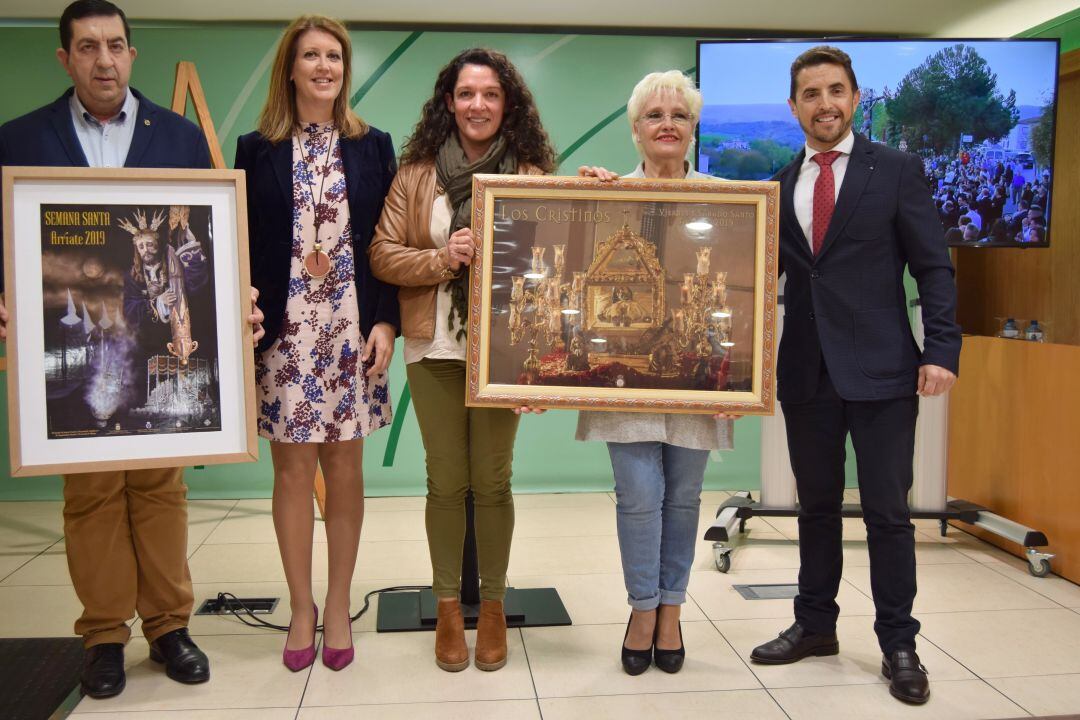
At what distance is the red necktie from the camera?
2.60m

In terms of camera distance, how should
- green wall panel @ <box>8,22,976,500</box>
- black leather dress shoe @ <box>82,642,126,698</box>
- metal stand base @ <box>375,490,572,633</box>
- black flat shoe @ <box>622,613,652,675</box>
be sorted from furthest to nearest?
green wall panel @ <box>8,22,976,500</box> < metal stand base @ <box>375,490,572,633</box> < black flat shoe @ <box>622,613,652,675</box> < black leather dress shoe @ <box>82,642,126,698</box>

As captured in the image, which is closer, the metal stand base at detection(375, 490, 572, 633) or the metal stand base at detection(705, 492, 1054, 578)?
the metal stand base at detection(375, 490, 572, 633)

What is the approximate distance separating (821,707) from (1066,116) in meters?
3.04

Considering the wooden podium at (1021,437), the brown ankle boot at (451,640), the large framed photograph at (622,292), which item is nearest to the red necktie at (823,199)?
the large framed photograph at (622,292)

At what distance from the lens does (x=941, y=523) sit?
4176mm

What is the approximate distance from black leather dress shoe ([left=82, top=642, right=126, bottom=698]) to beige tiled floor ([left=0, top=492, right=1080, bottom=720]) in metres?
0.05

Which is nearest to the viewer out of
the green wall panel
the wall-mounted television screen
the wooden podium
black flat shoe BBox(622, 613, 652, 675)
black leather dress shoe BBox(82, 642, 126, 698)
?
black leather dress shoe BBox(82, 642, 126, 698)

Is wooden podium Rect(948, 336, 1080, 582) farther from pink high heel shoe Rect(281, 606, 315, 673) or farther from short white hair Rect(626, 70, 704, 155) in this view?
pink high heel shoe Rect(281, 606, 315, 673)

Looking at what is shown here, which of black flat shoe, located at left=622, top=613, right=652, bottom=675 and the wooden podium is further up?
the wooden podium

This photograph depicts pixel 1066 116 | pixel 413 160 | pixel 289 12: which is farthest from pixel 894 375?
pixel 289 12

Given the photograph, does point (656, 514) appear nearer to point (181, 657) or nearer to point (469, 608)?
point (469, 608)

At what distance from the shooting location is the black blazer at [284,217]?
8.31ft

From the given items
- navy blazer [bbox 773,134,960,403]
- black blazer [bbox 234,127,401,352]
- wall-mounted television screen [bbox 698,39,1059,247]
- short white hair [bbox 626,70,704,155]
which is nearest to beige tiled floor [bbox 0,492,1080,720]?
navy blazer [bbox 773,134,960,403]

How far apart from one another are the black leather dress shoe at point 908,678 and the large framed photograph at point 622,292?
0.85m
